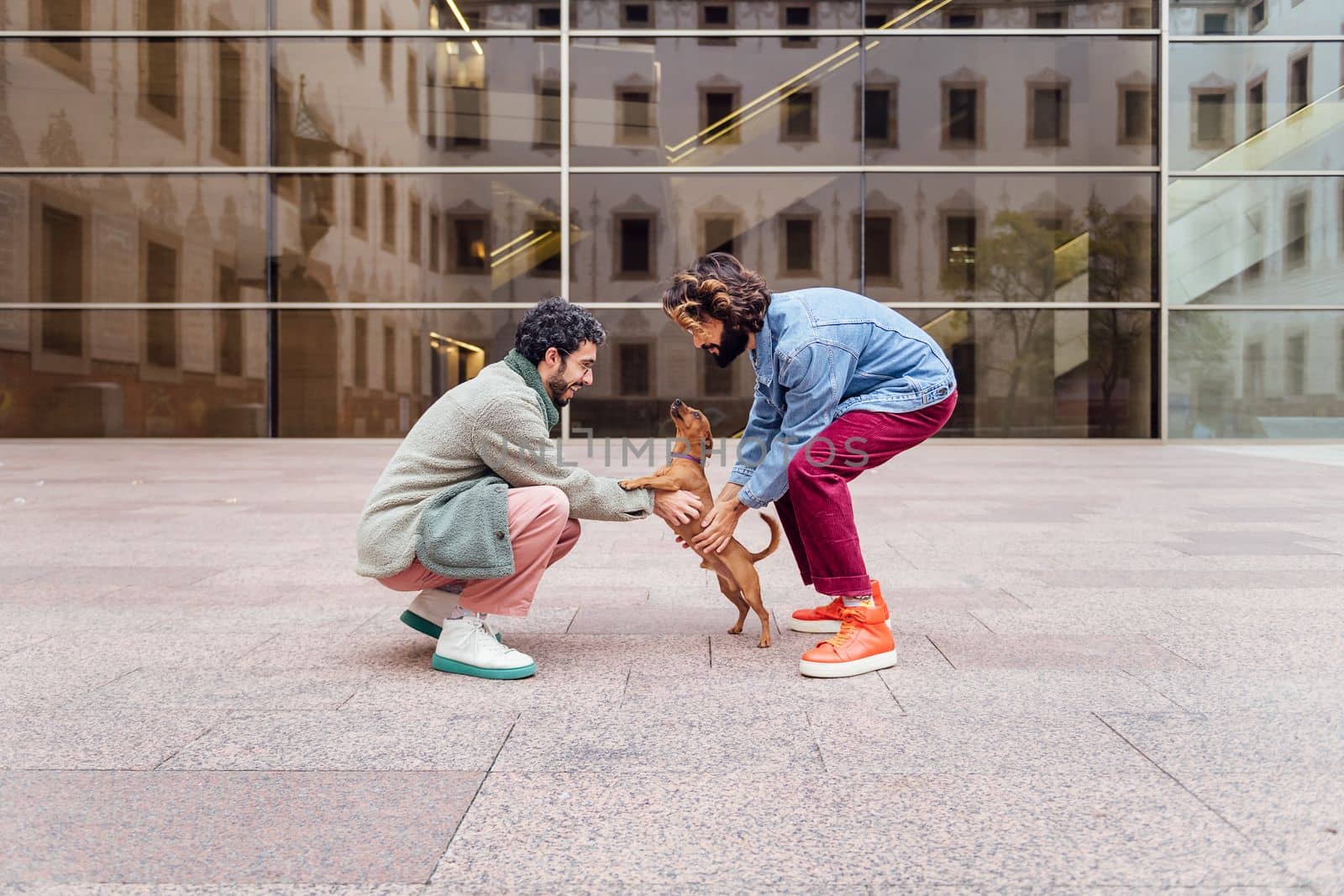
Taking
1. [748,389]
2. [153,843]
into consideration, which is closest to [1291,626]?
[153,843]

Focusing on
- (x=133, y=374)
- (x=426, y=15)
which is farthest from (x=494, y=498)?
(x=426, y=15)

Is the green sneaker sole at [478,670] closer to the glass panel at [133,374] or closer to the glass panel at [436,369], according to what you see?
the glass panel at [436,369]

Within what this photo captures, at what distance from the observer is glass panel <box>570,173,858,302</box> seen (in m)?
16.7

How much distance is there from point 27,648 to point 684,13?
14959 millimetres

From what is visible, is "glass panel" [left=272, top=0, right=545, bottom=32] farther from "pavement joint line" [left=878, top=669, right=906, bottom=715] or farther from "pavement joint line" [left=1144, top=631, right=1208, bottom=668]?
"pavement joint line" [left=878, top=669, right=906, bottom=715]

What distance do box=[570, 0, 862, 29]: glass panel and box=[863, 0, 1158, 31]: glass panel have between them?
0.91 metres

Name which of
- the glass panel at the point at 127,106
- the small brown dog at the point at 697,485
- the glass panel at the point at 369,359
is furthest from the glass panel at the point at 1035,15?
the small brown dog at the point at 697,485

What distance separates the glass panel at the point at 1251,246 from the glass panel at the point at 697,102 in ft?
18.1

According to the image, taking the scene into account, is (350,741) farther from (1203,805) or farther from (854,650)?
(1203,805)

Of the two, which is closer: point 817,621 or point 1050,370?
point 817,621

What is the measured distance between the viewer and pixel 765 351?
156 inches

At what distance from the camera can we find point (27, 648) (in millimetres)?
4312

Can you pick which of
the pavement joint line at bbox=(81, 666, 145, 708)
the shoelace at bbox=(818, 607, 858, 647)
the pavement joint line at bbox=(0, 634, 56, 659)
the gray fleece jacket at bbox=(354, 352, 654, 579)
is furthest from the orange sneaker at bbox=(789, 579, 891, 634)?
the pavement joint line at bbox=(0, 634, 56, 659)

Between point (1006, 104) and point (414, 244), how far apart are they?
933 centimetres
